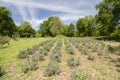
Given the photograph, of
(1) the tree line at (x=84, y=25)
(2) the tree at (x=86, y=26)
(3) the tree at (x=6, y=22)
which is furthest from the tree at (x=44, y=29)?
(3) the tree at (x=6, y=22)

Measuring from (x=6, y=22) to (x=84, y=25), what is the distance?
38.9 meters

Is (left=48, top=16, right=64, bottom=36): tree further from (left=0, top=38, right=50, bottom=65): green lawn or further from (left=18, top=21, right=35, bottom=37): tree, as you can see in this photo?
(left=0, top=38, right=50, bottom=65): green lawn

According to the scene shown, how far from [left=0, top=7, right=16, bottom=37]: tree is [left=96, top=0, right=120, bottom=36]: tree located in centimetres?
3259

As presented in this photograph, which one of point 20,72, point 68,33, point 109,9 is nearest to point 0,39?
point 20,72

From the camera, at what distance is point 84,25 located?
84438 millimetres

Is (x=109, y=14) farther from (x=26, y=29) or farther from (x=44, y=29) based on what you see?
(x=26, y=29)

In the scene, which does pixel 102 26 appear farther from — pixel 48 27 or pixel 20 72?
pixel 48 27

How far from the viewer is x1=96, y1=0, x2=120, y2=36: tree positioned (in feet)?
122

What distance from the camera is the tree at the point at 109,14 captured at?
1463 inches

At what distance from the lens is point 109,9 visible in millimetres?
39219

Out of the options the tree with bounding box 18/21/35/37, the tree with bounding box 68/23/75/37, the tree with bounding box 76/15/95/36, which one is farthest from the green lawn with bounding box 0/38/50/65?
the tree with bounding box 68/23/75/37

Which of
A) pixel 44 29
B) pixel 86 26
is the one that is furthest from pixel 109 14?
pixel 44 29

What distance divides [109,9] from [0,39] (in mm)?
25960

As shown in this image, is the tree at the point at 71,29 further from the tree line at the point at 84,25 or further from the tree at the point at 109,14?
the tree at the point at 109,14
